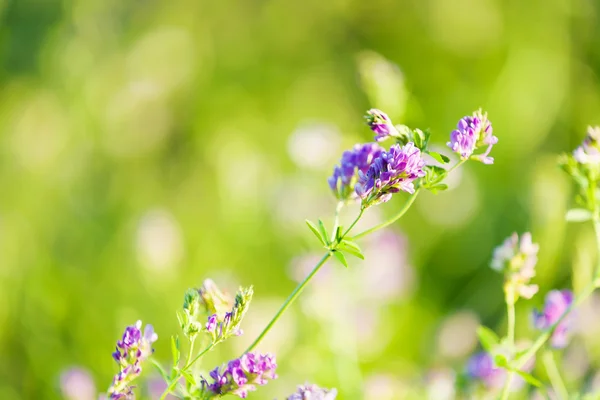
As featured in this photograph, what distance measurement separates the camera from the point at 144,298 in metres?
1.91

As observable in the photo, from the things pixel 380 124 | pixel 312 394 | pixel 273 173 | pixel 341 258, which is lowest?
pixel 312 394

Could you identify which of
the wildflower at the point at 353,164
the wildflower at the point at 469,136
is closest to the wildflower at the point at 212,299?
the wildflower at the point at 353,164

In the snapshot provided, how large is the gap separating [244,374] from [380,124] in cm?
32

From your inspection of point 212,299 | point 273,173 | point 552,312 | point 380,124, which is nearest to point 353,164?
point 380,124

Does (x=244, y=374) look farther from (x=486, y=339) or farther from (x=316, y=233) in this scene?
(x=486, y=339)

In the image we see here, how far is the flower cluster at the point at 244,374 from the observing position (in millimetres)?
718

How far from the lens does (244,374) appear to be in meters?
0.73

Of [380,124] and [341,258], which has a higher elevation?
[380,124]

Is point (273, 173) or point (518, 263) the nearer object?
point (518, 263)

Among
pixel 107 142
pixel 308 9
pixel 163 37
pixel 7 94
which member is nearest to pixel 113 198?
pixel 107 142

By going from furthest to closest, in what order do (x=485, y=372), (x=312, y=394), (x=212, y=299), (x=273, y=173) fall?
(x=273, y=173) → (x=485, y=372) → (x=212, y=299) → (x=312, y=394)

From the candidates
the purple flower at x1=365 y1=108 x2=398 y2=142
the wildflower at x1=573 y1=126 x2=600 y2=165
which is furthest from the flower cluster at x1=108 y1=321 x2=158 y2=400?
the wildflower at x1=573 y1=126 x2=600 y2=165

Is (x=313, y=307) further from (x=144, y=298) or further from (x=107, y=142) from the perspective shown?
(x=107, y=142)

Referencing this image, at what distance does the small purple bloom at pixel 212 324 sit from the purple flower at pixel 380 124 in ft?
0.89
